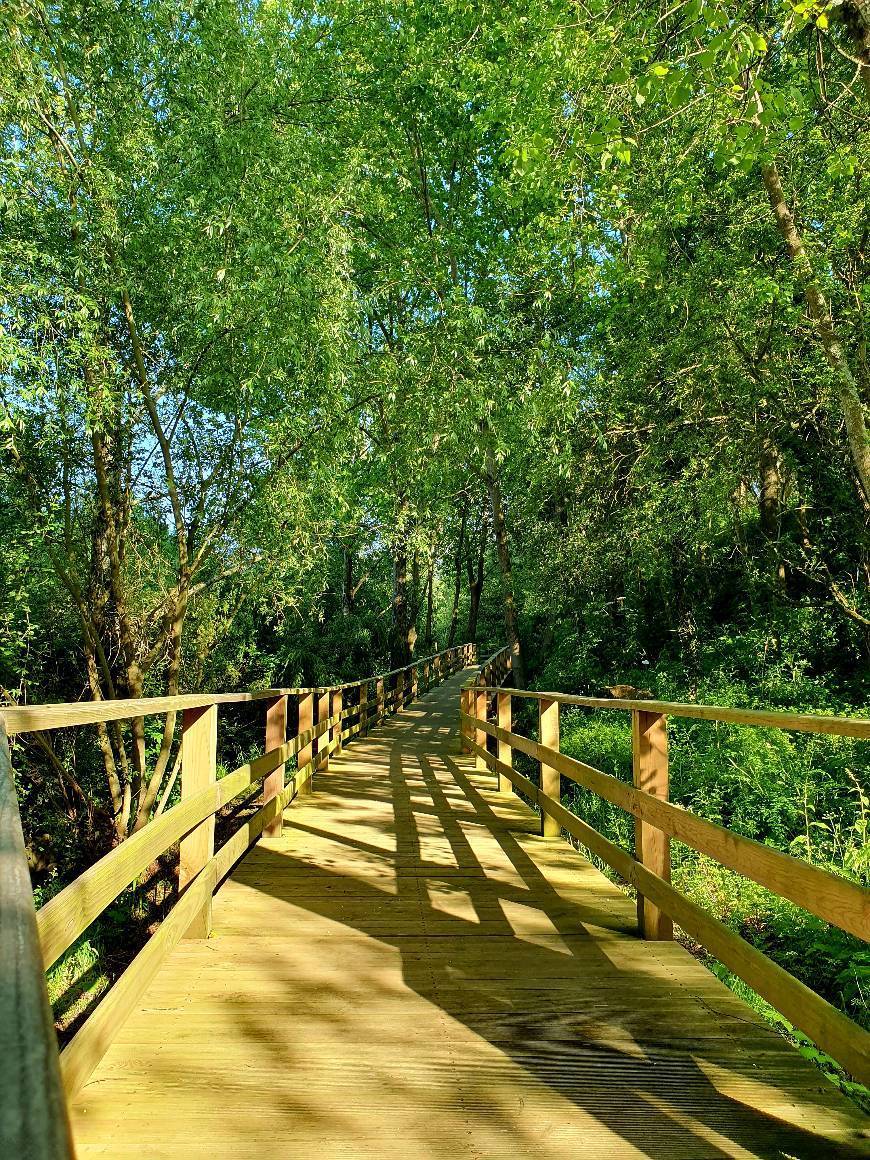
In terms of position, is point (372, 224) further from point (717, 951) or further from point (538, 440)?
point (717, 951)

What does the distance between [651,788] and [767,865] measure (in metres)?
1.28

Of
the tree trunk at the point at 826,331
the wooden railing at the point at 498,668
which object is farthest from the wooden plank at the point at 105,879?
the wooden railing at the point at 498,668

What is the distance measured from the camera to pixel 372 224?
1622 centimetres

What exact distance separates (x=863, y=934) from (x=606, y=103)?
6.37m

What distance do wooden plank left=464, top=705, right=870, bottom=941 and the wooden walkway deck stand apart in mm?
671

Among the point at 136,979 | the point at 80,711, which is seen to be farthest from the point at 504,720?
the point at 80,711

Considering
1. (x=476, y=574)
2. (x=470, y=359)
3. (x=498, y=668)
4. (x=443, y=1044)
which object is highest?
(x=470, y=359)

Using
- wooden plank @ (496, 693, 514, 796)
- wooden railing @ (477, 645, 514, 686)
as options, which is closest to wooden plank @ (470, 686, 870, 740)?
wooden plank @ (496, 693, 514, 796)

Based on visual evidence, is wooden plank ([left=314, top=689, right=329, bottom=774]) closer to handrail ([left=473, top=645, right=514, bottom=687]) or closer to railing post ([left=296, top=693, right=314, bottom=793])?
railing post ([left=296, top=693, right=314, bottom=793])

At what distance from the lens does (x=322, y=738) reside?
9.23 meters

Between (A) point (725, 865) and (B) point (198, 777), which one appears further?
(B) point (198, 777)

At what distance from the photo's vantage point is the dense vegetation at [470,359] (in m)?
7.06

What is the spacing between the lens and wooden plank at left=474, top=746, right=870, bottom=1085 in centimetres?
203

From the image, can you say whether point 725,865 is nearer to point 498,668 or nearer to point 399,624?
point 498,668
